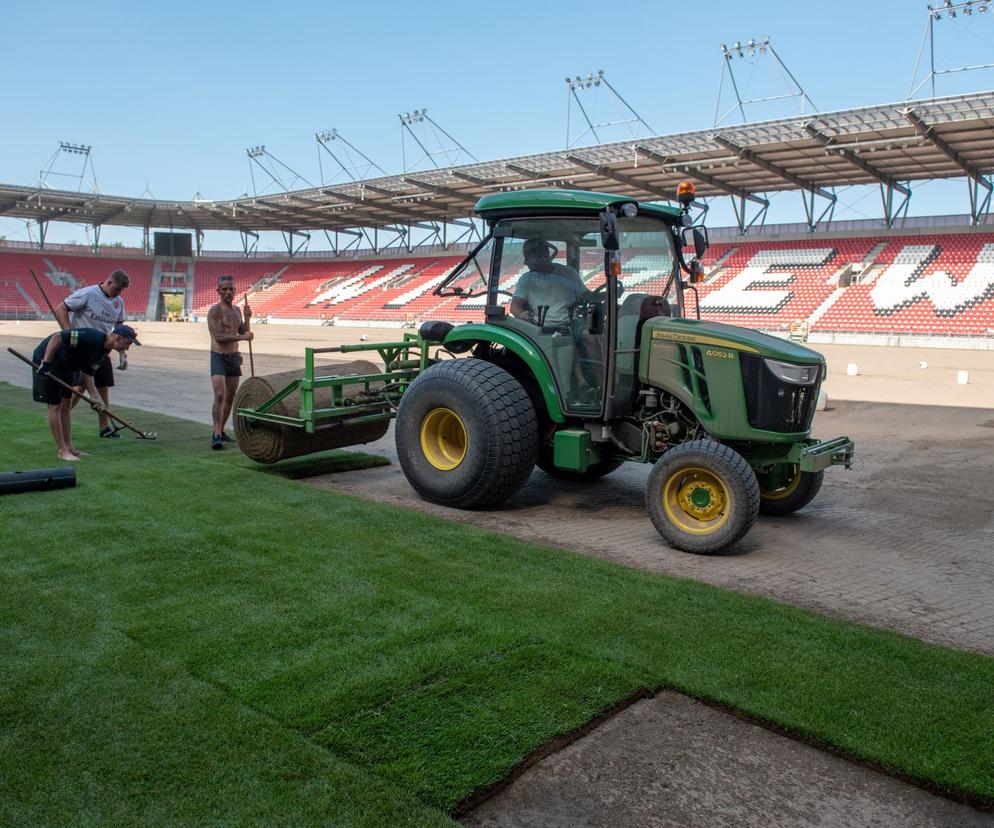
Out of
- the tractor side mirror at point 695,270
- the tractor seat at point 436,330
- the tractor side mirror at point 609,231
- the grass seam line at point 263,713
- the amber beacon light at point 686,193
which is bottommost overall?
the grass seam line at point 263,713

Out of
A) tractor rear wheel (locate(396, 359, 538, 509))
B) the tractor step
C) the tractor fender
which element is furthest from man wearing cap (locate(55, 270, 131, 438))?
the tractor step

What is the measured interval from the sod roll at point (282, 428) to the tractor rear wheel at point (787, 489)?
3418 millimetres

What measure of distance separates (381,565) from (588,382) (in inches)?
85.4

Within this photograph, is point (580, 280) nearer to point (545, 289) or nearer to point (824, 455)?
point (545, 289)

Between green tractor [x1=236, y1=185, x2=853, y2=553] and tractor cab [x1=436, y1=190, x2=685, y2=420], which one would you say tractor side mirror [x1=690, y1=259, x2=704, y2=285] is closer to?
green tractor [x1=236, y1=185, x2=853, y2=553]

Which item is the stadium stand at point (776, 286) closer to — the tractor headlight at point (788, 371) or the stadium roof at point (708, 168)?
the stadium roof at point (708, 168)

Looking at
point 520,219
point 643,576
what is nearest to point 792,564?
point 643,576

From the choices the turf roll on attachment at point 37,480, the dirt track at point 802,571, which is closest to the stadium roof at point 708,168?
the dirt track at point 802,571

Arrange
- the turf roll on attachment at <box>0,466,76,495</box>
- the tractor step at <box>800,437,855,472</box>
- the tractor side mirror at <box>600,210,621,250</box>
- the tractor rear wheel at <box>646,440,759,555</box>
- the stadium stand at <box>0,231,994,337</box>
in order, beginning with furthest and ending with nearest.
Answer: the stadium stand at <box>0,231,994,337</box> → the turf roll on attachment at <box>0,466,76,495</box> → the tractor side mirror at <box>600,210,621,250</box> → the tractor step at <box>800,437,855,472</box> → the tractor rear wheel at <box>646,440,759,555</box>

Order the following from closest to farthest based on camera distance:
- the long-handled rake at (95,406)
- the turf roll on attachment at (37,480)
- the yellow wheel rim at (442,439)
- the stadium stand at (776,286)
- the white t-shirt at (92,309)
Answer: the turf roll on attachment at (37,480) < the yellow wheel rim at (442,439) < the long-handled rake at (95,406) < the white t-shirt at (92,309) < the stadium stand at (776,286)

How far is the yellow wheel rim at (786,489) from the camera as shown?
6.42 metres

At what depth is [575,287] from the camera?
630cm

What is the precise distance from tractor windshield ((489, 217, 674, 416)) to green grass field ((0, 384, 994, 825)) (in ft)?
4.86

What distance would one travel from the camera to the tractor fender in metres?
6.27
